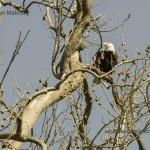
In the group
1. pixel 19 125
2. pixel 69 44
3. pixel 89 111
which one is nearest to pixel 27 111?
pixel 19 125

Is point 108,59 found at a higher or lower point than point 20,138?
higher

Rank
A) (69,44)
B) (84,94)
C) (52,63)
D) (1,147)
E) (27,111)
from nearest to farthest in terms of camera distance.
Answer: (1,147), (27,111), (52,63), (69,44), (84,94)

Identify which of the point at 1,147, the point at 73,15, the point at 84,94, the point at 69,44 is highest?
Result: the point at 73,15

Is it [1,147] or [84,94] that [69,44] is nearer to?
[84,94]

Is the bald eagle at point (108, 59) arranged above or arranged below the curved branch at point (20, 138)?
above

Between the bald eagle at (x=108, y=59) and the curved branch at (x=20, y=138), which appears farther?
the bald eagle at (x=108, y=59)

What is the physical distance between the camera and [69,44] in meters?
5.58

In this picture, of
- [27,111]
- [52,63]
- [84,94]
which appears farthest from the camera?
[84,94]

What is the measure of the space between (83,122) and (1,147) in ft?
6.88

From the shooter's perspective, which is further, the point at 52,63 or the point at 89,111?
the point at 89,111

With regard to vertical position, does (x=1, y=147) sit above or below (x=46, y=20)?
below

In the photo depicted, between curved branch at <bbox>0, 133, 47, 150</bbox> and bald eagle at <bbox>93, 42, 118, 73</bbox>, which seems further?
bald eagle at <bbox>93, 42, 118, 73</bbox>

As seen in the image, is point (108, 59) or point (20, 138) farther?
point (108, 59)

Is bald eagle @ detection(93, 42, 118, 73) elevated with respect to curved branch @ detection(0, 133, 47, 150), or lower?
elevated
